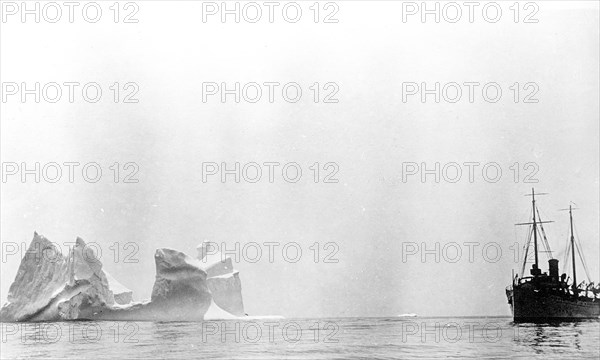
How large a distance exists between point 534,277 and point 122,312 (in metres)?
23.7

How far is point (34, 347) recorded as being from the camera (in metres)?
18.4

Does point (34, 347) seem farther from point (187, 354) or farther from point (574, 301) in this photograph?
point (574, 301)

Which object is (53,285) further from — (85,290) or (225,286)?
(225,286)

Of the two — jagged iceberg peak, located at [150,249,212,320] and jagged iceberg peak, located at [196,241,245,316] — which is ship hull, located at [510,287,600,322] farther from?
jagged iceberg peak, located at [196,241,245,316]

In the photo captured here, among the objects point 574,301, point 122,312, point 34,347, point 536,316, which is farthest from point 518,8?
point 122,312

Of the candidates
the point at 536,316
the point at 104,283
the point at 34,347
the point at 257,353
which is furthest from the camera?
the point at 104,283

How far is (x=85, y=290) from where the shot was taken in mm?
38125

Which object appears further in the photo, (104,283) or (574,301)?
(104,283)

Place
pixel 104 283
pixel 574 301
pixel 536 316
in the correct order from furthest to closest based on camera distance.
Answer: pixel 104 283
pixel 574 301
pixel 536 316

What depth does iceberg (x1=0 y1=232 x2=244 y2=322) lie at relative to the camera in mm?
37375

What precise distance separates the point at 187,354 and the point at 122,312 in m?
24.7

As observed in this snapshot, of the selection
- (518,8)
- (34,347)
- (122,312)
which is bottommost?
(122,312)

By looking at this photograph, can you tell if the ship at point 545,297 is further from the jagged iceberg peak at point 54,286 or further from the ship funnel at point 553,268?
the jagged iceberg peak at point 54,286

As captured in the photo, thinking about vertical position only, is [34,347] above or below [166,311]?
above
